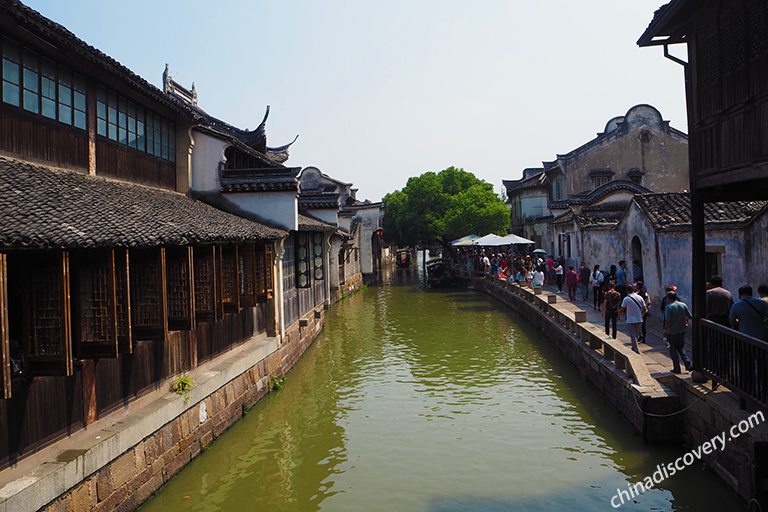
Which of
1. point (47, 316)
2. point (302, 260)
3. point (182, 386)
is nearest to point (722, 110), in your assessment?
point (182, 386)

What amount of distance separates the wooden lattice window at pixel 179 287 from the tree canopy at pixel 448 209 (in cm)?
3249

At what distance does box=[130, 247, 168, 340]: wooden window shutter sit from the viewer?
26.1 feet

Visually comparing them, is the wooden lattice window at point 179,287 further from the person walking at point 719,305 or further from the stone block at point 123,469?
the person walking at point 719,305

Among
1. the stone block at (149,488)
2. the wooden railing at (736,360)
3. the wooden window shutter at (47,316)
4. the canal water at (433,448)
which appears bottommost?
the canal water at (433,448)

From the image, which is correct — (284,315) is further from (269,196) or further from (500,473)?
(500,473)

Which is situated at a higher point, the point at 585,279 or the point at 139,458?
the point at 585,279

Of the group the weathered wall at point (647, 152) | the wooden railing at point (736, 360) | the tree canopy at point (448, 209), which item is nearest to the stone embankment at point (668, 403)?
the wooden railing at point (736, 360)

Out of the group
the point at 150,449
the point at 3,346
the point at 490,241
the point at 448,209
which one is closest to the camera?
the point at 3,346

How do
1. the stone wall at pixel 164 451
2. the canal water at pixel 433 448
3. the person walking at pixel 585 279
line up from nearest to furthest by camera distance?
the stone wall at pixel 164 451 < the canal water at pixel 433 448 < the person walking at pixel 585 279

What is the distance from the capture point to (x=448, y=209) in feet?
145

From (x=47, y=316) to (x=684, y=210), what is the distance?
1592 centimetres

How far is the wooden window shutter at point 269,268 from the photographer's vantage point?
42.3 ft

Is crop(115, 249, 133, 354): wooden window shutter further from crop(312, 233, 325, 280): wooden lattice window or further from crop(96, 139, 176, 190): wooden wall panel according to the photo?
crop(312, 233, 325, 280): wooden lattice window

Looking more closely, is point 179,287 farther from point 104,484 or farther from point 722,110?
point 722,110
